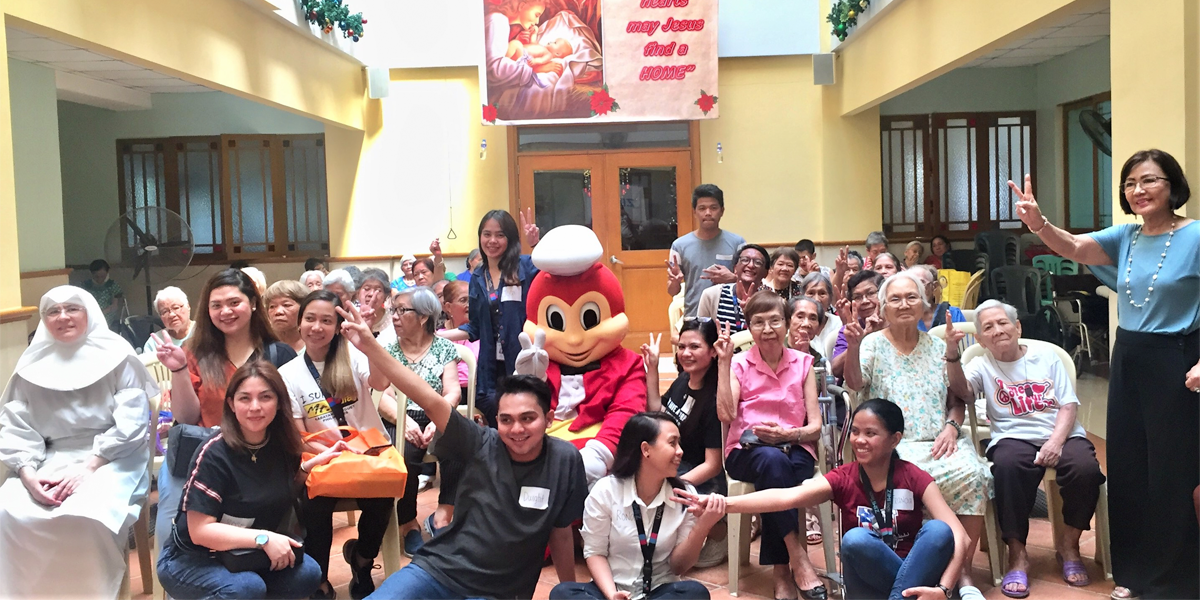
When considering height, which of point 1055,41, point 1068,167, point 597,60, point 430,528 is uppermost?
point 597,60

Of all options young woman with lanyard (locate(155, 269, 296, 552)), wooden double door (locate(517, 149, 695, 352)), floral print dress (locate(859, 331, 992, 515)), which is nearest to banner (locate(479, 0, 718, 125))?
wooden double door (locate(517, 149, 695, 352))

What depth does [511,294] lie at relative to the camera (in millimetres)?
4234

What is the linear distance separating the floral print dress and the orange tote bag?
68.5 inches

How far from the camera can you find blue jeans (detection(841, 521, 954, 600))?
2.79 m

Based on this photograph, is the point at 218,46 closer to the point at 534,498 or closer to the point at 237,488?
the point at 237,488

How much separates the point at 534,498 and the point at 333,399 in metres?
1.04

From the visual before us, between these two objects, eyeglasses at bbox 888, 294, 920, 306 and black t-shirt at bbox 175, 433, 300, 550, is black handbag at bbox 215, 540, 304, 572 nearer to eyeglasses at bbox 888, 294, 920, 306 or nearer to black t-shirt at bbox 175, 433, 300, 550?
black t-shirt at bbox 175, 433, 300, 550

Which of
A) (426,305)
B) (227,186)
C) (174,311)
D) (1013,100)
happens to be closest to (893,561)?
(426,305)

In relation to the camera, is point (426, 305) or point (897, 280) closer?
point (897, 280)

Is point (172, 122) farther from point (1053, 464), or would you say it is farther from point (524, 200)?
point (1053, 464)

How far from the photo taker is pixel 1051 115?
9078mm

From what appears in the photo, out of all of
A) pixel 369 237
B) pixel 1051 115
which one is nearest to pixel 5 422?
pixel 369 237

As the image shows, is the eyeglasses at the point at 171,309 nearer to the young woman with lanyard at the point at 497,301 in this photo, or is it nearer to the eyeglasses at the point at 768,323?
the young woman with lanyard at the point at 497,301

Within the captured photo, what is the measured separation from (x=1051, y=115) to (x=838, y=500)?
7.34m
